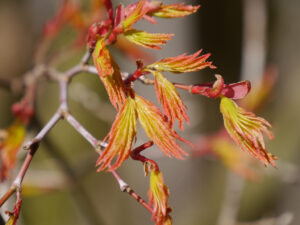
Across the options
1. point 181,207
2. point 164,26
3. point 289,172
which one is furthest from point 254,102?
point 181,207

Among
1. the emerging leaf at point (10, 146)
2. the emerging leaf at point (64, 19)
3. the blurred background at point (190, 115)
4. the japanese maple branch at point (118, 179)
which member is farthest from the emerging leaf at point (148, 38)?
the blurred background at point (190, 115)

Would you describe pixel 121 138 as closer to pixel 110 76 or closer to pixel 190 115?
pixel 110 76

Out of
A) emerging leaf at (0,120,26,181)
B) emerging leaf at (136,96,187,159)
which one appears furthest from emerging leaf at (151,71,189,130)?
emerging leaf at (0,120,26,181)

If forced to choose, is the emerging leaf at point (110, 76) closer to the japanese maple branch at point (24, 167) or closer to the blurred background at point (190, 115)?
the japanese maple branch at point (24, 167)

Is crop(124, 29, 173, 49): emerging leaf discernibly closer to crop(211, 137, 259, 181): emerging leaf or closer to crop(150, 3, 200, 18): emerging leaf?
crop(150, 3, 200, 18): emerging leaf

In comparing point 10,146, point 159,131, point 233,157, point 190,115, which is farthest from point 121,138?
point 190,115

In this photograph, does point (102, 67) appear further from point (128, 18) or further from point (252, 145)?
point (252, 145)
